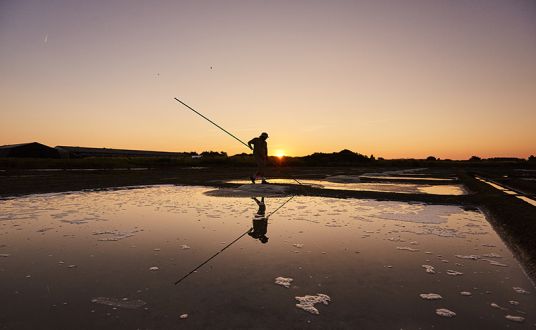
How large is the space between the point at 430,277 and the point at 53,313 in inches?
148

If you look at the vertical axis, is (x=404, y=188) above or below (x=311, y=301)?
above

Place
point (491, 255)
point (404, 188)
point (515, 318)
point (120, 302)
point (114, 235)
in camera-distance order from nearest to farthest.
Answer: point (515, 318)
point (120, 302)
point (491, 255)
point (114, 235)
point (404, 188)

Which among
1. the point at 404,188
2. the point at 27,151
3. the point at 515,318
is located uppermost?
the point at 27,151

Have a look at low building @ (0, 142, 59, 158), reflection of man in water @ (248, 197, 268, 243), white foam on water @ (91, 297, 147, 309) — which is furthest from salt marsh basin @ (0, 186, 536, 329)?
low building @ (0, 142, 59, 158)

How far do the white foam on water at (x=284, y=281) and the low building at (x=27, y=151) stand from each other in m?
59.5

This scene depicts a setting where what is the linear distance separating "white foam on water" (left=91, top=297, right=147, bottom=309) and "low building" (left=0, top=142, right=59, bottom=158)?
5898 centimetres

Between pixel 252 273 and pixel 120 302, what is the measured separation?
4.63 ft

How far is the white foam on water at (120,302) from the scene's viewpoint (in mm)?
2840

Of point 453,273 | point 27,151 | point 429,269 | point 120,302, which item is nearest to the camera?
point 120,302

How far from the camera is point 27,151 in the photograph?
50062 millimetres

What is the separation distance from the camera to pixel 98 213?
759 cm

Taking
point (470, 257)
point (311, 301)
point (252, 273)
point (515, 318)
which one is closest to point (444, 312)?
point (515, 318)

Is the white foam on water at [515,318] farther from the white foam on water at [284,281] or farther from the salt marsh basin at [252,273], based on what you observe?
the white foam on water at [284,281]

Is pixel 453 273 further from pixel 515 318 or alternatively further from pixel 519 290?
pixel 515 318
